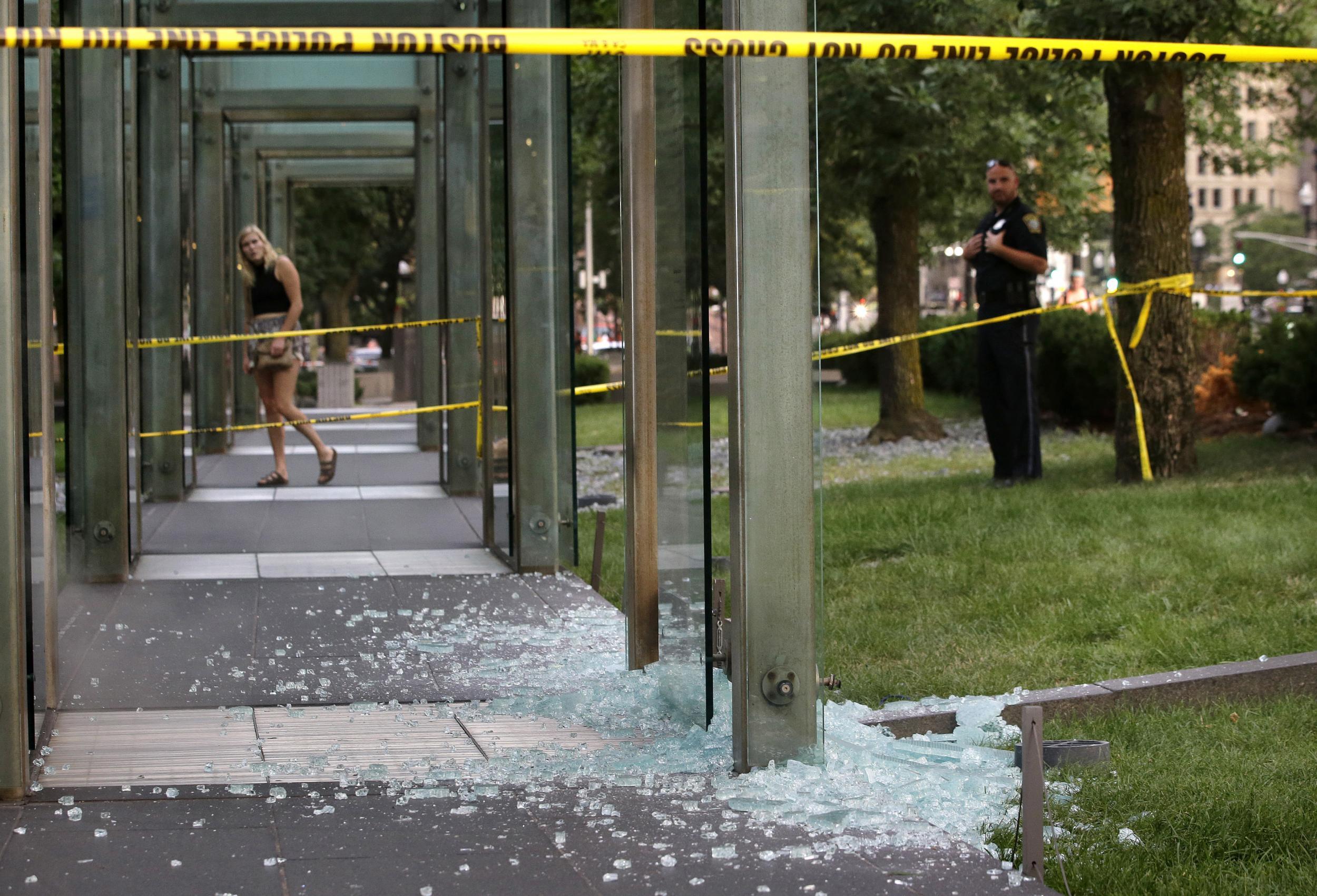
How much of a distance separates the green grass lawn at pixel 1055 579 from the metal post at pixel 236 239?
8.39 m

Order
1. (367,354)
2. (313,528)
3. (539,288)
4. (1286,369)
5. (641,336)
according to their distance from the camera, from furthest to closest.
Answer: (367,354) → (1286,369) → (313,528) → (539,288) → (641,336)

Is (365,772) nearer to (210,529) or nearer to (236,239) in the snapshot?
(210,529)

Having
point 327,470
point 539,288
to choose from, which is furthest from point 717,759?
point 327,470

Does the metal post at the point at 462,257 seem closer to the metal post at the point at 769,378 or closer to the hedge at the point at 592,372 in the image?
the metal post at the point at 769,378

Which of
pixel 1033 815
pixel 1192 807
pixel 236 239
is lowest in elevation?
pixel 1192 807

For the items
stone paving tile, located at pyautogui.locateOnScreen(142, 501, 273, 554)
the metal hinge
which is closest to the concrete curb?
the metal hinge

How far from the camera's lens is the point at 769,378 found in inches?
148

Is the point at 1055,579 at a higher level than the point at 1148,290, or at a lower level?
lower

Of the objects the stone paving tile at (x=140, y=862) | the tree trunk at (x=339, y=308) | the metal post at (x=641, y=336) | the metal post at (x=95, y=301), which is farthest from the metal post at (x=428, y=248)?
the tree trunk at (x=339, y=308)

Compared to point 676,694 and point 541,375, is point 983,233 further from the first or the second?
point 676,694

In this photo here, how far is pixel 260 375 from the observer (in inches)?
463

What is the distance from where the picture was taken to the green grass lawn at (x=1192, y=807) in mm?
3146

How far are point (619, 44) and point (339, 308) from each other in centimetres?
4026

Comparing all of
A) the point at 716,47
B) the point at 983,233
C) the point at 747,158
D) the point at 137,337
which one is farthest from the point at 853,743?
the point at 983,233
